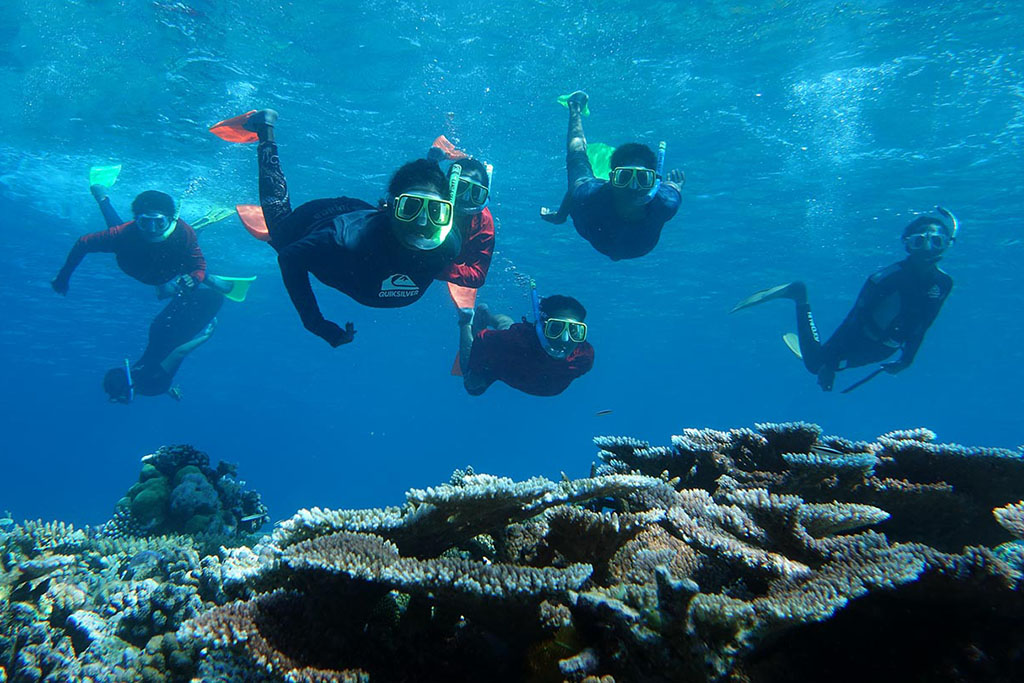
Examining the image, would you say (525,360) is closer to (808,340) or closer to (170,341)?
(808,340)

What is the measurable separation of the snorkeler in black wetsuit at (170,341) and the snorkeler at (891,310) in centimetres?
1610

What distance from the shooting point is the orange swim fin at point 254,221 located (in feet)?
25.4

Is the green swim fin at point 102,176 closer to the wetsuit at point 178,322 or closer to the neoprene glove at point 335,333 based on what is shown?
the wetsuit at point 178,322

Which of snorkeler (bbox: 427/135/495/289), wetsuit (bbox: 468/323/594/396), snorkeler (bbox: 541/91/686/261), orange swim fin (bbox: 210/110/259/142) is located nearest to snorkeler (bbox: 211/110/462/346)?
snorkeler (bbox: 427/135/495/289)

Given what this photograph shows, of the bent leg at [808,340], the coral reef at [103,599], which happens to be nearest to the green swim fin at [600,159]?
the bent leg at [808,340]

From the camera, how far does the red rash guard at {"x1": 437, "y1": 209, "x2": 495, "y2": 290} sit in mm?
8398

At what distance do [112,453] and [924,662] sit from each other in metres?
150

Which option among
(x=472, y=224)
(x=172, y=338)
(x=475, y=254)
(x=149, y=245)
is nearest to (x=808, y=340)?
(x=475, y=254)

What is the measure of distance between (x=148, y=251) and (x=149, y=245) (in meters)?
0.25

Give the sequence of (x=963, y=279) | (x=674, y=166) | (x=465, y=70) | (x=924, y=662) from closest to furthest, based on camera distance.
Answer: (x=924, y=662), (x=465, y=70), (x=674, y=166), (x=963, y=279)

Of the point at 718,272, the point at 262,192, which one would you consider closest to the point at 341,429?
the point at 718,272

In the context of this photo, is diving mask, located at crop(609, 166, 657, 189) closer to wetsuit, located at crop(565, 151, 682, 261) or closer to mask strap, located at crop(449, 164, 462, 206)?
wetsuit, located at crop(565, 151, 682, 261)

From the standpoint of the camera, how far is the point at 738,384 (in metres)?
74.4

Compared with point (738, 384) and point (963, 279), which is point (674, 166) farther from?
point (738, 384)
